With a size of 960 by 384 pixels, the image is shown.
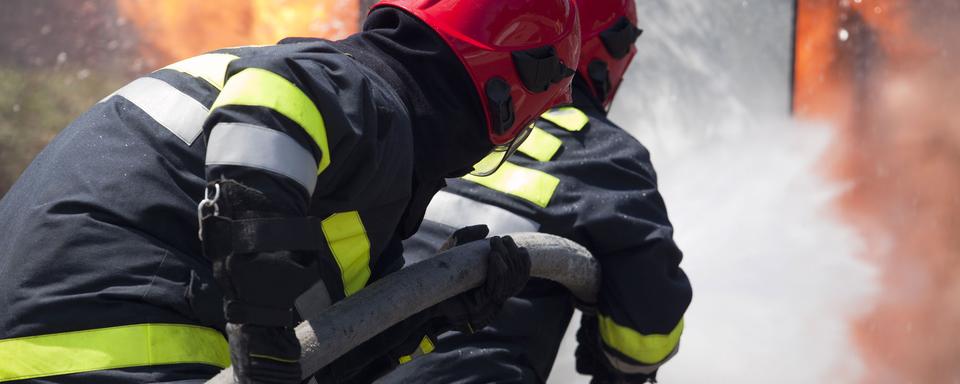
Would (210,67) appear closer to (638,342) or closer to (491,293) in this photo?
(491,293)

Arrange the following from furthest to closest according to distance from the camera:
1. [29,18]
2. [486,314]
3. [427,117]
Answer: [29,18]
[486,314]
[427,117]

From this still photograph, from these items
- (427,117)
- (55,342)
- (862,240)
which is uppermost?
(862,240)

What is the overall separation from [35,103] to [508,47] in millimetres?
2871

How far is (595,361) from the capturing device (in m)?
3.30

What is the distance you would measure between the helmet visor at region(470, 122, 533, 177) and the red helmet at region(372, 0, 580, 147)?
1.1 inches

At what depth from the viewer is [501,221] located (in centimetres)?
296

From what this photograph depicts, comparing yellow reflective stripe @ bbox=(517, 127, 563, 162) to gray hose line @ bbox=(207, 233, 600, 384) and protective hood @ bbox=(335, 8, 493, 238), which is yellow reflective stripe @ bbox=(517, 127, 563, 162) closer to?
gray hose line @ bbox=(207, 233, 600, 384)

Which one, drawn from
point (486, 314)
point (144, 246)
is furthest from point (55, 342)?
point (486, 314)

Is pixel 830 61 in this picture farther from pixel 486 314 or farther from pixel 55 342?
pixel 55 342

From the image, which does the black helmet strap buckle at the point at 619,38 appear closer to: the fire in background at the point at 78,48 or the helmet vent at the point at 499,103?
the helmet vent at the point at 499,103

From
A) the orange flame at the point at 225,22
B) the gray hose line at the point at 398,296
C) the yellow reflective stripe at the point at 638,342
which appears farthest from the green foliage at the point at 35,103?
the gray hose line at the point at 398,296

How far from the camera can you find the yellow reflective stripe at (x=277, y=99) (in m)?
1.65

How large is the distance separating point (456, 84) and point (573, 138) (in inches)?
39.6

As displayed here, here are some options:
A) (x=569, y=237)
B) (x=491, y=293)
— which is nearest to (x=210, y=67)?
(x=491, y=293)
